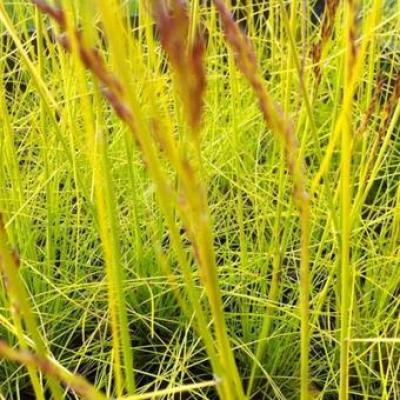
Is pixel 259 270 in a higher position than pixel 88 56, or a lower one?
lower

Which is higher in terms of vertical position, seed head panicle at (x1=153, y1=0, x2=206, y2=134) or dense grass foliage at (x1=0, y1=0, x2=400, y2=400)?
seed head panicle at (x1=153, y1=0, x2=206, y2=134)

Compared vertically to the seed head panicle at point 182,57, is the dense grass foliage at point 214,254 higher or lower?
lower

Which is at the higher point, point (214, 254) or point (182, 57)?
point (182, 57)

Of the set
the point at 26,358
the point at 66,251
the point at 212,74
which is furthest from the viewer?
the point at 212,74

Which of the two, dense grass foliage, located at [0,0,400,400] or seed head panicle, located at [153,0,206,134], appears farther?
dense grass foliage, located at [0,0,400,400]

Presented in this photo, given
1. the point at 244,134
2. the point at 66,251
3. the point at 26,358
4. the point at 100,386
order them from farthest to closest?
the point at 244,134
the point at 66,251
the point at 100,386
the point at 26,358

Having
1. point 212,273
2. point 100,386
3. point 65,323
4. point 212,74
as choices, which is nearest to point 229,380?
point 212,273

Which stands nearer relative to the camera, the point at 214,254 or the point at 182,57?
the point at 182,57

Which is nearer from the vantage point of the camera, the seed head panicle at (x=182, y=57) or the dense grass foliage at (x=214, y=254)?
the seed head panicle at (x=182, y=57)

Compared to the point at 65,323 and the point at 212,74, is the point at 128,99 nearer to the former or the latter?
the point at 65,323

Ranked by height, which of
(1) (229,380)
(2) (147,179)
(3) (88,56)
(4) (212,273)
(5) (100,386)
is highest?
(3) (88,56)

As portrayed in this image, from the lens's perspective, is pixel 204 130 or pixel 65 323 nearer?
pixel 65 323
